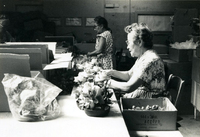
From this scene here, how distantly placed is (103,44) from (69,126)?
3142 mm

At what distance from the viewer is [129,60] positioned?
259 inches

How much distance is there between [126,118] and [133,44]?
92cm

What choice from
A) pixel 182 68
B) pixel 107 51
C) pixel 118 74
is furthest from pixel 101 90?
pixel 182 68

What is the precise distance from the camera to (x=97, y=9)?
714 centimetres

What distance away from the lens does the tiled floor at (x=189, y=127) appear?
3849 millimetres

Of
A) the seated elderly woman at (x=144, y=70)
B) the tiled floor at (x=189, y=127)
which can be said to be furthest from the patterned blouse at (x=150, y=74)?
the tiled floor at (x=189, y=127)

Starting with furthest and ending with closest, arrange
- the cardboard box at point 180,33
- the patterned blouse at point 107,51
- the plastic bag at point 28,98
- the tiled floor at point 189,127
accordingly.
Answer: the cardboard box at point 180,33 < the patterned blouse at point 107,51 < the tiled floor at point 189,127 < the plastic bag at point 28,98

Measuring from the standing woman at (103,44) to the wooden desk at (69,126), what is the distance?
9.43ft

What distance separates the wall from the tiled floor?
10.1 feet

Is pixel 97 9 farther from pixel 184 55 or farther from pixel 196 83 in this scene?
pixel 196 83

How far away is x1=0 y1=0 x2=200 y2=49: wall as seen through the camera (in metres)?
7.07

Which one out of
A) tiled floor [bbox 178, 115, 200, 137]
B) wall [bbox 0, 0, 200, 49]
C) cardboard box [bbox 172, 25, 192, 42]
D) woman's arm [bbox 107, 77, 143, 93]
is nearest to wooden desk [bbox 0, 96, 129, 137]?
woman's arm [bbox 107, 77, 143, 93]

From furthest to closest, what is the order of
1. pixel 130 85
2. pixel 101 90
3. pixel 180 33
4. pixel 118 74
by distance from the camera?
pixel 180 33 → pixel 118 74 → pixel 130 85 → pixel 101 90

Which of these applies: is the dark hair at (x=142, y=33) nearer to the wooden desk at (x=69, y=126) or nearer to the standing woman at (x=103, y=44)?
the wooden desk at (x=69, y=126)
